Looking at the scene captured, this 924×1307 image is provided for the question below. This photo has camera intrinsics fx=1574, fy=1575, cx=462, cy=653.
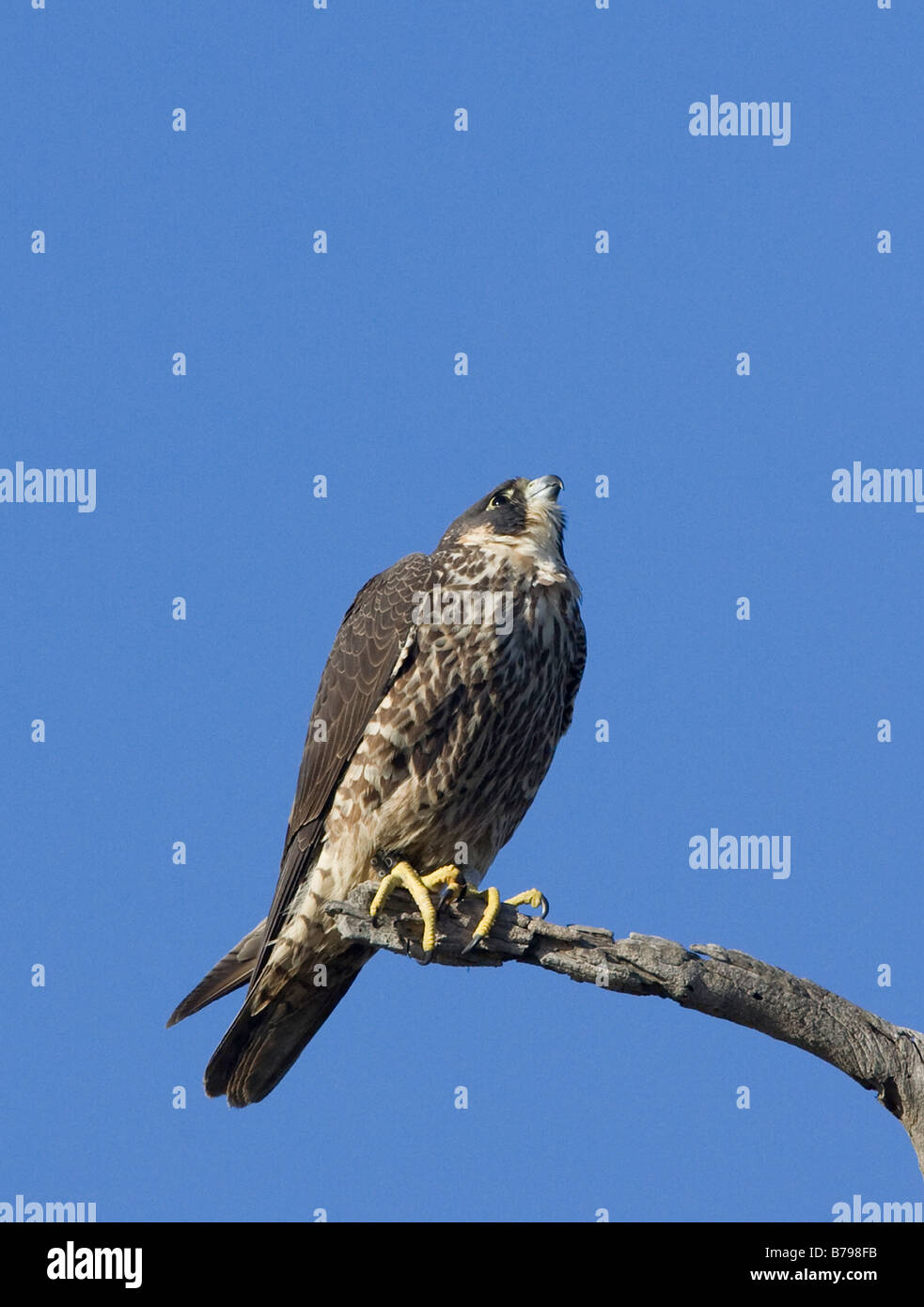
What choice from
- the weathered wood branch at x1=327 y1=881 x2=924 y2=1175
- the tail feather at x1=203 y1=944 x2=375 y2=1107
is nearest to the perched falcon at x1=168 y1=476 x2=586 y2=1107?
the tail feather at x1=203 y1=944 x2=375 y2=1107

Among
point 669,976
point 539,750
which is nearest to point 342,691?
point 539,750

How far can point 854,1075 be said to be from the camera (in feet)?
20.6

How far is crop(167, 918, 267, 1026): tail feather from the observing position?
7629 mm

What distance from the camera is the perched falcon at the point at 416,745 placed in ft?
23.7

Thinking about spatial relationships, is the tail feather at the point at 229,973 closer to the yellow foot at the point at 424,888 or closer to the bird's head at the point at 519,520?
the yellow foot at the point at 424,888

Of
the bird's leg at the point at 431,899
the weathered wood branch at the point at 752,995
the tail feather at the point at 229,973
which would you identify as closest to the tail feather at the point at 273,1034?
the tail feather at the point at 229,973

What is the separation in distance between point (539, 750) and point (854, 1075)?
84.2 inches

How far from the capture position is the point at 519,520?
7754mm

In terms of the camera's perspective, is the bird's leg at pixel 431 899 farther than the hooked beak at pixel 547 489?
No

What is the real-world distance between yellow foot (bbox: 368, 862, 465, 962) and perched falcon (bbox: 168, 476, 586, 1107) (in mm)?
23

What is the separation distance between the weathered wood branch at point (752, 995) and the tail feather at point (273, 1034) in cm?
154

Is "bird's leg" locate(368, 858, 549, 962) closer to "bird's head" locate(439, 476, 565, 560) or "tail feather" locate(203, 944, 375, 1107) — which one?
"tail feather" locate(203, 944, 375, 1107)
